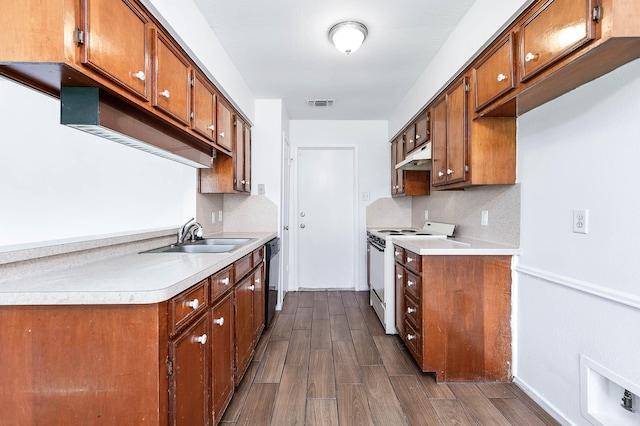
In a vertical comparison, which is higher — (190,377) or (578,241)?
(578,241)

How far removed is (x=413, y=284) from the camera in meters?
2.34

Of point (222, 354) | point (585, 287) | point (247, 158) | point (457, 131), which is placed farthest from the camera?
point (247, 158)

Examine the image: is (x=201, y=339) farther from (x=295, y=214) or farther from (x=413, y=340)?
(x=295, y=214)

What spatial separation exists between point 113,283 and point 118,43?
3.09 feet

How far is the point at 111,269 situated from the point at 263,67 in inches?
83.1

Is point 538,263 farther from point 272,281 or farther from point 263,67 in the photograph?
point 263,67

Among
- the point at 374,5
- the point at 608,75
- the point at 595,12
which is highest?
the point at 374,5

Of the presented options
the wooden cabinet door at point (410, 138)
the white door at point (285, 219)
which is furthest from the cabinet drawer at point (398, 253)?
the white door at point (285, 219)

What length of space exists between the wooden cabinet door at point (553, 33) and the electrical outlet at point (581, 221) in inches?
27.3

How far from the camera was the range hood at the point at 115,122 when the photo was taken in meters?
1.28

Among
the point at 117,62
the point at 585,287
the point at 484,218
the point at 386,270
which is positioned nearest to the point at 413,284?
the point at 386,270

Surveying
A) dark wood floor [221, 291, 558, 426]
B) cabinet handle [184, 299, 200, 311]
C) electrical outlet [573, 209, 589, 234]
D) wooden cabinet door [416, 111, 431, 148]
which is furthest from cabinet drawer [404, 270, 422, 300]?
cabinet handle [184, 299, 200, 311]

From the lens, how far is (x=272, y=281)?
310 centimetres

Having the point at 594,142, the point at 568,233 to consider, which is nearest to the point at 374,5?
the point at 594,142
